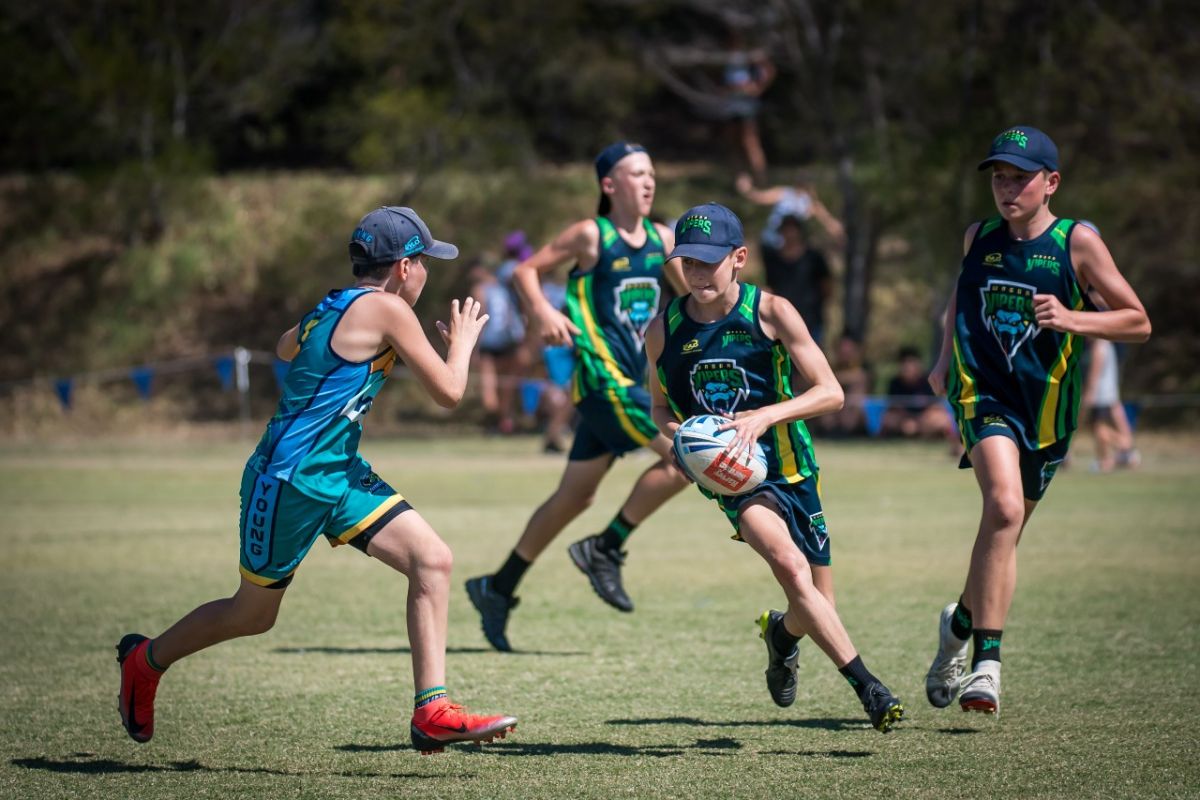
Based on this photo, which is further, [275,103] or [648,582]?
[275,103]

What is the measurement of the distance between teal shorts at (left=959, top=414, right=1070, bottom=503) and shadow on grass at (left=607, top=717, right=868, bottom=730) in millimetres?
1103

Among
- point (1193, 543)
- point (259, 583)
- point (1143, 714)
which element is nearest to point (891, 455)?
point (1193, 543)

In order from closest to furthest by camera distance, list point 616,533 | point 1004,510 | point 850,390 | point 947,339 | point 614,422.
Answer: point 1004,510 < point 947,339 < point 614,422 < point 616,533 < point 850,390

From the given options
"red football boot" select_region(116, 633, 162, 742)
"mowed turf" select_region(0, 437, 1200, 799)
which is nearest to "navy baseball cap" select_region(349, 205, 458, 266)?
"red football boot" select_region(116, 633, 162, 742)

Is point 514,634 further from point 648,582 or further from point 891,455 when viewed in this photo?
point 891,455

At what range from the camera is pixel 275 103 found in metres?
25.5

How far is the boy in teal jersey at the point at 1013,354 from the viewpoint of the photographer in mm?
5742

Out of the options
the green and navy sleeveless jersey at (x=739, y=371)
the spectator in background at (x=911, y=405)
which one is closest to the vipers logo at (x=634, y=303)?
the green and navy sleeveless jersey at (x=739, y=371)

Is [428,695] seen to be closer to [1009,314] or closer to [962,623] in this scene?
[962,623]

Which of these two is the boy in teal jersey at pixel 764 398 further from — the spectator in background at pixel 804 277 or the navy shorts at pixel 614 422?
the spectator in background at pixel 804 277

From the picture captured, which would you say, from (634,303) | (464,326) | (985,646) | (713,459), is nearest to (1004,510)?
(985,646)

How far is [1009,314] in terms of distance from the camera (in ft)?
19.5

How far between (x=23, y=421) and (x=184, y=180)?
4660 mm

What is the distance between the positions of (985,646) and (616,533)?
2.52 m
